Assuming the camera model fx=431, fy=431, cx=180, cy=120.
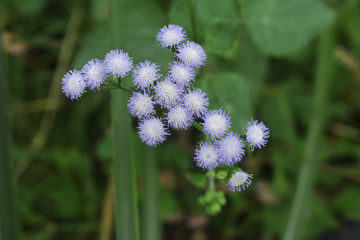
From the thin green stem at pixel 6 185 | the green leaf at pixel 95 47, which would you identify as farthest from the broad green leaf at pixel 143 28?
the thin green stem at pixel 6 185

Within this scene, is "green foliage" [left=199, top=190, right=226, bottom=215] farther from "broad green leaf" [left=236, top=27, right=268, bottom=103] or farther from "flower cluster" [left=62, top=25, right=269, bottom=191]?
"broad green leaf" [left=236, top=27, right=268, bottom=103]

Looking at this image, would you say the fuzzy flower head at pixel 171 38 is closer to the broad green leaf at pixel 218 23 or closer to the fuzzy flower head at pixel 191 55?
the fuzzy flower head at pixel 191 55

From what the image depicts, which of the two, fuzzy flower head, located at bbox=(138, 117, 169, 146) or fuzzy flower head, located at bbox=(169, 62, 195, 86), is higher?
fuzzy flower head, located at bbox=(169, 62, 195, 86)

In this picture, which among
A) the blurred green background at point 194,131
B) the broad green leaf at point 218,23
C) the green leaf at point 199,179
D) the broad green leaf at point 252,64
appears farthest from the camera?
the broad green leaf at point 252,64

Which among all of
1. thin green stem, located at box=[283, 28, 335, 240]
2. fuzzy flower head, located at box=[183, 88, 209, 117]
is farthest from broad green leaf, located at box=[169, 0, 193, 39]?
thin green stem, located at box=[283, 28, 335, 240]

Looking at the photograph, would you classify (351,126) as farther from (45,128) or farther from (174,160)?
(45,128)

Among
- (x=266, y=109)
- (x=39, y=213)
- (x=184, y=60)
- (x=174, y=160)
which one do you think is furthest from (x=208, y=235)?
(x=184, y=60)

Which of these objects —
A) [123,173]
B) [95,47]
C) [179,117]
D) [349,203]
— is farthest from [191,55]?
[349,203]
